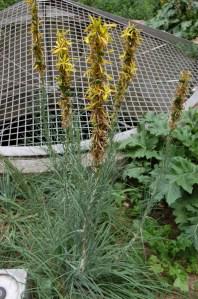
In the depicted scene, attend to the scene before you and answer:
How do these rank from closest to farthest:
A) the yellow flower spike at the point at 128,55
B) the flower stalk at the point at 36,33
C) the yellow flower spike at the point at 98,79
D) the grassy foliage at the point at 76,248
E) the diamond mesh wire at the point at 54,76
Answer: the yellow flower spike at the point at 98,79 < the yellow flower spike at the point at 128,55 < the flower stalk at the point at 36,33 < the grassy foliage at the point at 76,248 < the diamond mesh wire at the point at 54,76

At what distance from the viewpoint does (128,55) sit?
1942mm

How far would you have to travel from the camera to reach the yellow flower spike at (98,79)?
1.75 metres

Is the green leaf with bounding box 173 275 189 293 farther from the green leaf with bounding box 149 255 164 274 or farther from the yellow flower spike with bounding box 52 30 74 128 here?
the yellow flower spike with bounding box 52 30 74 128

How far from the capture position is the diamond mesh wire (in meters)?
3.79

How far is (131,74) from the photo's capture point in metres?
2.02

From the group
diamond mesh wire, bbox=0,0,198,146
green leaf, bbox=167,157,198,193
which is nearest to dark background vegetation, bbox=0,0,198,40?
diamond mesh wire, bbox=0,0,198,146

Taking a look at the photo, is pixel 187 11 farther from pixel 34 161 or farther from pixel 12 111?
pixel 34 161

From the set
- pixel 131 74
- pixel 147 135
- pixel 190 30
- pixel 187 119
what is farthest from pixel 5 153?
pixel 190 30

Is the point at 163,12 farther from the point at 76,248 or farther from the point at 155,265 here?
the point at 76,248

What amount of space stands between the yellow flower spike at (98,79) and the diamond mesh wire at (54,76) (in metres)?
1.06

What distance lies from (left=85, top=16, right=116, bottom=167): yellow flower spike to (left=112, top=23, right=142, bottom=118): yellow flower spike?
0.26 ft

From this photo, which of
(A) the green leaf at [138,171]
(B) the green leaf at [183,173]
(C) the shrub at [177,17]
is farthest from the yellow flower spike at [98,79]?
(C) the shrub at [177,17]

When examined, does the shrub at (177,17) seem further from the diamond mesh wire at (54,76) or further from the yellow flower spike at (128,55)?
the yellow flower spike at (128,55)

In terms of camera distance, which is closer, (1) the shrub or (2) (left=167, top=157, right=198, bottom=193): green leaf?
(2) (left=167, top=157, right=198, bottom=193): green leaf
